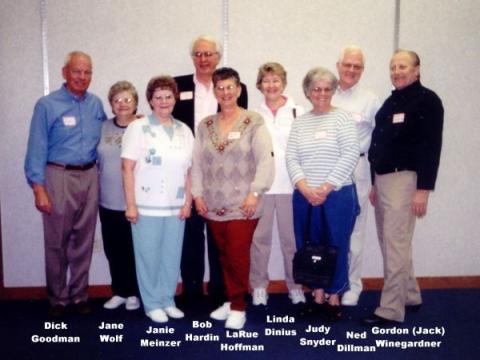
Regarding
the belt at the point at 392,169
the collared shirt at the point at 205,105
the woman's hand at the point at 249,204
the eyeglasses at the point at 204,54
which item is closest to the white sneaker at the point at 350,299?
the belt at the point at 392,169

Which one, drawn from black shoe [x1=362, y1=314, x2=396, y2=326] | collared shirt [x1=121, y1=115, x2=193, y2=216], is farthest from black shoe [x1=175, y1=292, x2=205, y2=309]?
black shoe [x1=362, y1=314, x2=396, y2=326]

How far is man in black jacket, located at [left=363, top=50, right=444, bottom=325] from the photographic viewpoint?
2.74 meters

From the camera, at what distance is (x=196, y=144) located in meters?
2.81

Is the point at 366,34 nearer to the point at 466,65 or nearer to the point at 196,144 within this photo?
the point at 466,65

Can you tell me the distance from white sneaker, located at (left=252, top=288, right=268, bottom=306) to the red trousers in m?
0.45

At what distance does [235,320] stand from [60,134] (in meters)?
1.67

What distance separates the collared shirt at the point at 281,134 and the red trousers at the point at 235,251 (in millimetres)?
448

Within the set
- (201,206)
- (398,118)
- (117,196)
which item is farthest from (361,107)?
(117,196)

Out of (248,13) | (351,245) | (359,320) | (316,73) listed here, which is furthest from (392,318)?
(248,13)

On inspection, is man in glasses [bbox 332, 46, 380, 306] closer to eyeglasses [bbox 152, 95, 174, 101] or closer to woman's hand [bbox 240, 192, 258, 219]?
woman's hand [bbox 240, 192, 258, 219]

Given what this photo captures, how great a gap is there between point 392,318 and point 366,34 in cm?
220

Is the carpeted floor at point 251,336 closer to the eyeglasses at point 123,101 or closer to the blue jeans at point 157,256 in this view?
the blue jeans at point 157,256

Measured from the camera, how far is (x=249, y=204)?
8.66 feet

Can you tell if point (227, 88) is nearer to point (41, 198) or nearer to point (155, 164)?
point (155, 164)
